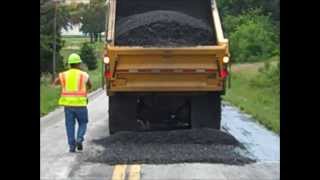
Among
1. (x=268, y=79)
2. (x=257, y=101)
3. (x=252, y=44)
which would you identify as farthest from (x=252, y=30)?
(x=257, y=101)

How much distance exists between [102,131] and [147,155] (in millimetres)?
3972

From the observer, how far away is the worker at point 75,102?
1112cm

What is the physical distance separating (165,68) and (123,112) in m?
1.26

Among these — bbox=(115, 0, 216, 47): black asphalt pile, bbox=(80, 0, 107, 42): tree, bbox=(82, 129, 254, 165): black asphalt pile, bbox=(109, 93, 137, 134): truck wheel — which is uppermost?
bbox=(80, 0, 107, 42): tree

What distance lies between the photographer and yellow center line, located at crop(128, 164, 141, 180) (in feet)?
28.7

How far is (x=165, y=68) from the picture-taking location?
11.6 meters

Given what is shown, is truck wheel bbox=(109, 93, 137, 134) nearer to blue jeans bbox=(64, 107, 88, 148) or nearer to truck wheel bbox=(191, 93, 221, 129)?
truck wheel bbox=(191, 93, 221, 129)

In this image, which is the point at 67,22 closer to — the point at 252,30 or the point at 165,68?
the point at 252,30

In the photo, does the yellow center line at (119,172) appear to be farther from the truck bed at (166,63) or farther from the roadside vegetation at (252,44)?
the roadside vegetation at (252,44)

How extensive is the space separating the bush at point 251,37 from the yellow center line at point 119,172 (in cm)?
3023

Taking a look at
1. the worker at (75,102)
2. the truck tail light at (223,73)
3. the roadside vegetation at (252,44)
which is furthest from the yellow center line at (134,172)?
the roadside vegetation at (252,44)

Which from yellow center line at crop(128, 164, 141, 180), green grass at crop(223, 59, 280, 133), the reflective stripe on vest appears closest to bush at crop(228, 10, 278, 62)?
green grass at crop(223, 59, 280, 133)
